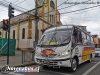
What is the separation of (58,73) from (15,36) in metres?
26.5

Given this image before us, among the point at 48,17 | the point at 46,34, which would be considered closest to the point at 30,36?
the point at 48,17

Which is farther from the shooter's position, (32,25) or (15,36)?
(15,36)

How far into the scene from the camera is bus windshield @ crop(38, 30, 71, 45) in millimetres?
8828

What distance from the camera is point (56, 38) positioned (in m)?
9.10

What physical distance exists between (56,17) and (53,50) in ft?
85.6

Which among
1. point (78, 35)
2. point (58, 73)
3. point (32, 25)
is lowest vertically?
point (58, 73)

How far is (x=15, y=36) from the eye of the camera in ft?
111

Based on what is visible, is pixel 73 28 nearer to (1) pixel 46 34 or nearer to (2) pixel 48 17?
(1) pixel 46 34

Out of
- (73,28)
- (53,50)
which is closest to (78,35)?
(73,28)

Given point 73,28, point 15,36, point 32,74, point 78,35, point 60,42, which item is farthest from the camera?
point 15,36

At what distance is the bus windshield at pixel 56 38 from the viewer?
883cm

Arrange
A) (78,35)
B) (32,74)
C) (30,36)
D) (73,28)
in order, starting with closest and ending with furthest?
(32,74)
(73,28)
(78,35)
(30,36)

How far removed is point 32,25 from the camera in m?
29.8

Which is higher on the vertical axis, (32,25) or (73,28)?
(32,25)
